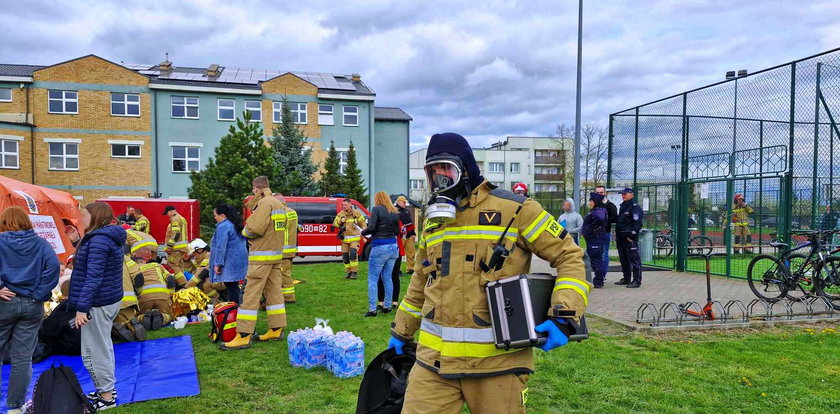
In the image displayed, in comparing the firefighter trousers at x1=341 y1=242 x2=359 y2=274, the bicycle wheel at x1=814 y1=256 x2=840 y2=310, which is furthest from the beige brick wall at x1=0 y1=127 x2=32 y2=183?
the bicycle wheel at x1=814 y1=256 x2=840 y2=310

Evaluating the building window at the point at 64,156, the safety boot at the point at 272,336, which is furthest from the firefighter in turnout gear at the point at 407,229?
the building window at the point at 64,156

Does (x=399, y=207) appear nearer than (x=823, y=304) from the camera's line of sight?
No

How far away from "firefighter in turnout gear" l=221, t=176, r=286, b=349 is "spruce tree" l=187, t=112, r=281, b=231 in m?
14.8

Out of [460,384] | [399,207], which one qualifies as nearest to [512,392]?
[460,384]

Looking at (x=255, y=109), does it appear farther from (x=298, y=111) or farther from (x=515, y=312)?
(x=515, y=312)

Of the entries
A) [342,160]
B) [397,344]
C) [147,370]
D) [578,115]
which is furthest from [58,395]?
[342,160]

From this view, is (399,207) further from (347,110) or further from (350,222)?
(347,110)

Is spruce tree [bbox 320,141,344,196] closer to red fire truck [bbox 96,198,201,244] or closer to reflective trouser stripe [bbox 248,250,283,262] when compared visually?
red fire truck [bbox 96,198,201,244]

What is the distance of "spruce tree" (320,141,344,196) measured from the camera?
3089cm

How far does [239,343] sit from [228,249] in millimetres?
1467

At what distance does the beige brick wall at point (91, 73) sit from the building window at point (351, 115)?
Answer: 11.9m

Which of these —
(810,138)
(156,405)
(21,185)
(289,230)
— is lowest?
(156,405)

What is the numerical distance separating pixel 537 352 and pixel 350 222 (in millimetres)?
7558

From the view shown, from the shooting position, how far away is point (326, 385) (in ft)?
17.7
